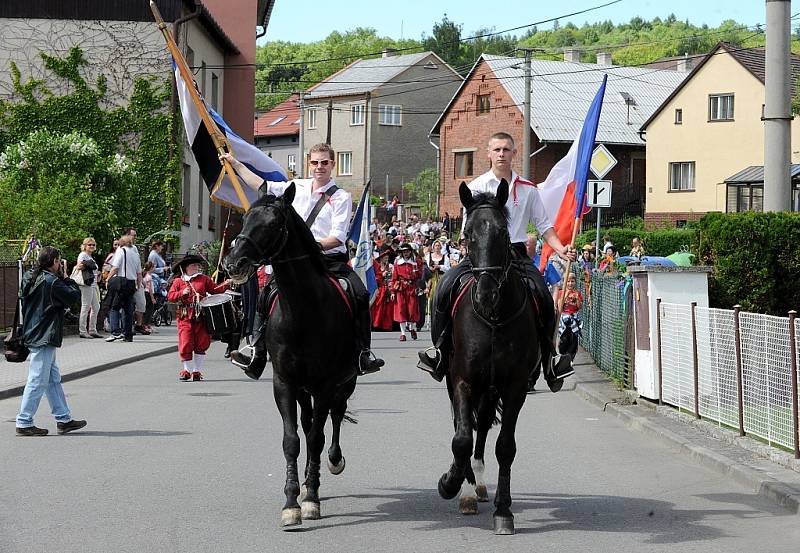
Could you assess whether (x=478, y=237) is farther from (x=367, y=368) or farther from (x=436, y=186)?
(x=436, y=186)

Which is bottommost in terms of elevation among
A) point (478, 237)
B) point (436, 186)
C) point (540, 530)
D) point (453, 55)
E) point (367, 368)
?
point (540, 530)

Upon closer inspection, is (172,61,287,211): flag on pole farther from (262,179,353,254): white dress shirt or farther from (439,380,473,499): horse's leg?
(439,380,473,499): horse's leg

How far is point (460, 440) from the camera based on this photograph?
7527 mm

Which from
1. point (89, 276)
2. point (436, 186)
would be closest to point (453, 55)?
point (436, 186)

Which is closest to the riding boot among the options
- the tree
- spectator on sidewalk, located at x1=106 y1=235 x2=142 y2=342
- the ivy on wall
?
spectator on sidewalk, located at x1=106 y1=235 x2=142 y2=342

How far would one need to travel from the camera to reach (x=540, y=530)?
7.50m

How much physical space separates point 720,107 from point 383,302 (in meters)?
36.1

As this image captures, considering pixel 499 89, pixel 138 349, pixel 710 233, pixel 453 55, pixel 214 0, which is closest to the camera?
pixel 710 233

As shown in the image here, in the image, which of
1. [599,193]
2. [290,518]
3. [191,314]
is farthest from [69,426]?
[599,193]

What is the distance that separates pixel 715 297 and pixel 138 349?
493 inches

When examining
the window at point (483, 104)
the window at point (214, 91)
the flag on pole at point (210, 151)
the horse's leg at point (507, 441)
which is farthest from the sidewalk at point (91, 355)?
the window at point (483, 104)

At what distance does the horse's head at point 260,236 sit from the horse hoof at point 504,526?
7.02 ft

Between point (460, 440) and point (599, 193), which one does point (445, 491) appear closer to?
point (460, 440)

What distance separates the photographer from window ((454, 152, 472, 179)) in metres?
74.1
